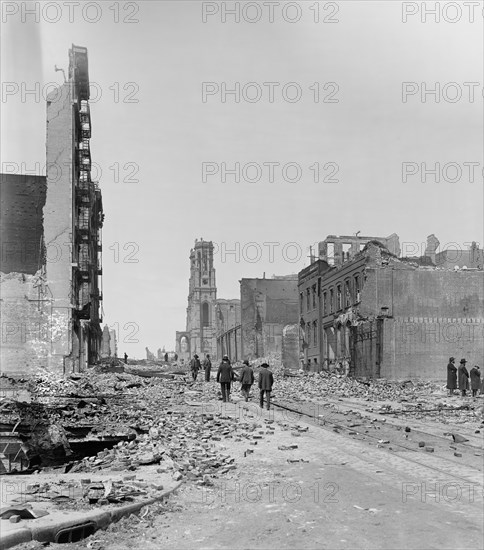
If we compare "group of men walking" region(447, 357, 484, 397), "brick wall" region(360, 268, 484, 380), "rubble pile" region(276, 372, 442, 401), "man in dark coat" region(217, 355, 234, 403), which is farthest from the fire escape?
"group of men walking" region(447, 357, 484, 397)

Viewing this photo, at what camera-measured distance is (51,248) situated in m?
35.2

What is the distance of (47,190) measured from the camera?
119 feet

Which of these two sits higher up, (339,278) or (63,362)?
(339,278)

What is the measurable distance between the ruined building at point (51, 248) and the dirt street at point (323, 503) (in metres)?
22.7

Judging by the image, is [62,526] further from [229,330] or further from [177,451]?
[229,330]

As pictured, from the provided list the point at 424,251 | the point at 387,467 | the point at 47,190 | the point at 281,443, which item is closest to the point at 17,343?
the point at 47,190

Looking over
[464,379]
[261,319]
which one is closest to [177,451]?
[464,379]

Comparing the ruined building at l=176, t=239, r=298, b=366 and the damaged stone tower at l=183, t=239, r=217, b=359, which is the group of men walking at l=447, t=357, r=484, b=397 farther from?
the damaged stone tower at l=183, t=239, r=217, b=359

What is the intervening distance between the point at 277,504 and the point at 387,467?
9.19 feet

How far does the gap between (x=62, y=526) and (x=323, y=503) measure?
3099 mm

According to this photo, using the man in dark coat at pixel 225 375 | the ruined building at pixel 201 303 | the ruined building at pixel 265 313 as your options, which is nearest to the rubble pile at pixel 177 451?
the man in dark coat at pixel 225 375

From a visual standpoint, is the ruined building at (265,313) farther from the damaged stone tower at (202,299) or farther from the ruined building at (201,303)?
the damaged stone tower at (202,299)

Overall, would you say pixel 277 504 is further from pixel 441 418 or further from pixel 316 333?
pixel 316 333

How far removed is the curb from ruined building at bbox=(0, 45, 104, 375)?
27.0 meters
